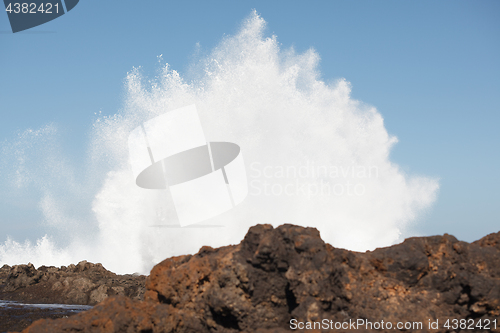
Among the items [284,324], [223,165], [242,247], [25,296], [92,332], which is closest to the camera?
[92,332]

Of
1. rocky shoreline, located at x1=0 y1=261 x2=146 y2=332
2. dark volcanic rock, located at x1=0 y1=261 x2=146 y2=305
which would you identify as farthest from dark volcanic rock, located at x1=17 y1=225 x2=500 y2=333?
dark volcanic rock, located at x1=0 y1=261 x2=146 y2=305

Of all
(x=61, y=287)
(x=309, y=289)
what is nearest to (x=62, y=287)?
(x=61, y=287)

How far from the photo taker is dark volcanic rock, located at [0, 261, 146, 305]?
18.2 meters

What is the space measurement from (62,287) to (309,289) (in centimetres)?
1845

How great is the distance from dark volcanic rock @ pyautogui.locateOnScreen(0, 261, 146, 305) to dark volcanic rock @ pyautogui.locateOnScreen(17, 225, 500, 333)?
12.5m

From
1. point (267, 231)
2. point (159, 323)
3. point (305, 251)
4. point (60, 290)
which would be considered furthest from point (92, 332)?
point (60, 290)

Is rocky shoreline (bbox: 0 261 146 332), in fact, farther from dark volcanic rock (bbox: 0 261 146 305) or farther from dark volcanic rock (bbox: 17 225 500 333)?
dark volcanic rock (bbox: 17 225 500 333)

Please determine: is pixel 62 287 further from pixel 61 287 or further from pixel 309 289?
pixel 309 289

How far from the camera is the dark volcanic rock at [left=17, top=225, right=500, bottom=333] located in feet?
17.8

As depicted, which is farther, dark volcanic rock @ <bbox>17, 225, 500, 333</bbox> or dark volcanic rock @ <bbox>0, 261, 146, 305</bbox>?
dark volcanic rock @ <bbox>0, 261, 146, 305</bbox>

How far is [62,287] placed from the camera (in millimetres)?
19125

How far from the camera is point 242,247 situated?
242 inches

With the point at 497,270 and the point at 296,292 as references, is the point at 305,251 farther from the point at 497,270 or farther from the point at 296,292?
the point at 497,270

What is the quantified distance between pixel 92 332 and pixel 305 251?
356 cm
